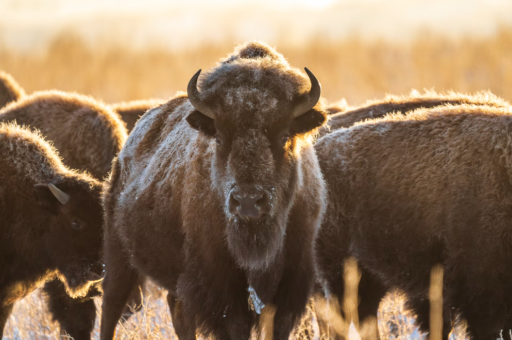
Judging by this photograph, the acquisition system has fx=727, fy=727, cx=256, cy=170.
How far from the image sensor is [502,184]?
17.8ft

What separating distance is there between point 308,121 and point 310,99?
7.7 inches

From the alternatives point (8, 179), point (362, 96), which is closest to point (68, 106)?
point (8, 179)

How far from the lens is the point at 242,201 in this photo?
4.41 meters

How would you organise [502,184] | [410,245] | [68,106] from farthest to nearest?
[68,106], [410,245], [502,184]

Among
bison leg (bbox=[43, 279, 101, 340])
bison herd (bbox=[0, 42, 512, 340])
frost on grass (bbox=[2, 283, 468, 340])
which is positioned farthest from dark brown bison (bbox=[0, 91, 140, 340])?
bison herd (bbox=[0, 42, 512, 340])

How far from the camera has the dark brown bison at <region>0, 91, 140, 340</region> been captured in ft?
26.7

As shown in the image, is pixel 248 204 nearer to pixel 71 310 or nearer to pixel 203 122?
pixel 203 122

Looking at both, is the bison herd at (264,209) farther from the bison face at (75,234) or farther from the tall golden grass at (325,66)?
the tall golden grass at (325,66)

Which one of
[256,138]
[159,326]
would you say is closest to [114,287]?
[159,326]

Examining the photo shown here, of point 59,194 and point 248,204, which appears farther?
point 59,194

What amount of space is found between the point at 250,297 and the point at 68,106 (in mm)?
4714

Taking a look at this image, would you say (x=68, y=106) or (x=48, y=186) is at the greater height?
(x=68, y=106)

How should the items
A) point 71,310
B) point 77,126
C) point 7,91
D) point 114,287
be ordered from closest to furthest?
point 114,287, point 71,310, point 77,126, point 7,91

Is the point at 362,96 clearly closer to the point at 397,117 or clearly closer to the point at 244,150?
the point at 397,117
